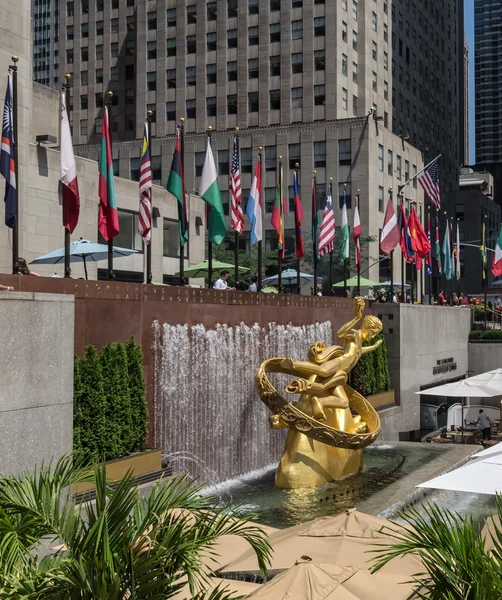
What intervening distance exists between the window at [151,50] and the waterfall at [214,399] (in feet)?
192

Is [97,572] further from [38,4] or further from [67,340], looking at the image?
[38,4]

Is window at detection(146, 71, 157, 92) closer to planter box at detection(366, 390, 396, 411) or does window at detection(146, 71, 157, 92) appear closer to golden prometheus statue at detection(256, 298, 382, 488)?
planter box at detection(366, 390, 396, 411)

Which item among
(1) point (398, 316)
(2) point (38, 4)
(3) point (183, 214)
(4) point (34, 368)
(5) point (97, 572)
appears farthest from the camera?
(2) point (38, 4)

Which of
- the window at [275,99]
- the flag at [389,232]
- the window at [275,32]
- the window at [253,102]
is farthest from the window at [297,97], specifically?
the flag at [389,232]

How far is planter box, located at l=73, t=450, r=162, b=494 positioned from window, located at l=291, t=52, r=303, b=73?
5898cm

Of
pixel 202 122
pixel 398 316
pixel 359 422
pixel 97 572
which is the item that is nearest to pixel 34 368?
pixel 97 572

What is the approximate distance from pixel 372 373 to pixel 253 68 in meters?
49.9

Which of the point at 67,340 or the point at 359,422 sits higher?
the point at 67,340

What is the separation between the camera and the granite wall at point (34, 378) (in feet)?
37.2

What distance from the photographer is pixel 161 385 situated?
1753 centimetres

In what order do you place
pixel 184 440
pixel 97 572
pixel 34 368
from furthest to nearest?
pixel 184 440, pixel 34 368, pixel 97 572

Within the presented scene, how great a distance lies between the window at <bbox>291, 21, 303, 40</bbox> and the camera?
69938mm

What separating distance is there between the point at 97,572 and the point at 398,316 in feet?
79.2

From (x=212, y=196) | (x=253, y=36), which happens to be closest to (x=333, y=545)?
(x=212, y=196)
